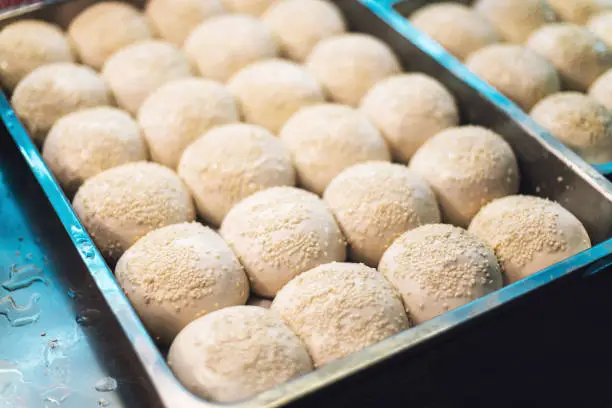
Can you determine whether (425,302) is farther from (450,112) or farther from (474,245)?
(450,112)

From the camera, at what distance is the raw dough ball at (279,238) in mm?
1597

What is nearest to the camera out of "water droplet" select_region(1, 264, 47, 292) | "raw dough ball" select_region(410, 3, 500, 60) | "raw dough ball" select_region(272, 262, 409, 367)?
"raw dough ball" select_region(272, 262, 409, 367)

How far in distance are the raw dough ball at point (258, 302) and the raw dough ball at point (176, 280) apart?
0.07 metres

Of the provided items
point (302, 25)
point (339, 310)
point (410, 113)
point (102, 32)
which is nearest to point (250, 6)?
point (302, 25)

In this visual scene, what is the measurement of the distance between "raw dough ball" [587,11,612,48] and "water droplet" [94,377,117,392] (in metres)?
2.20

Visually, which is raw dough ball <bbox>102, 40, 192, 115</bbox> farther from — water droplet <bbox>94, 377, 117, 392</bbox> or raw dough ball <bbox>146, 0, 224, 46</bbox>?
water droplet <bbox>94, 377, 117, 392</bbox>

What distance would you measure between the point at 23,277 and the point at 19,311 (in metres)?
0.13

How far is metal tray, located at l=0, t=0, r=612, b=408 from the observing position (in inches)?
46.5

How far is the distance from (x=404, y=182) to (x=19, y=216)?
3.95 feet

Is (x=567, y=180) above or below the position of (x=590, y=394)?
above

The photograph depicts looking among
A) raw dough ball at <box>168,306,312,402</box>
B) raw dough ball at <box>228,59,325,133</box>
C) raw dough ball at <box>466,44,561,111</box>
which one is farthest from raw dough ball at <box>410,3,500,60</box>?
raw dough ball at <box>168,306,312,402</box>

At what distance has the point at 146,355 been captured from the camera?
119cm

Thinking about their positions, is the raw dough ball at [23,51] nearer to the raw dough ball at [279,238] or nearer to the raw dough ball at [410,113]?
the raw dough ball at [279,238]

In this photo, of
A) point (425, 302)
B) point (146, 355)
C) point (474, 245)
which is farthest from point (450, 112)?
point (146, 355)
